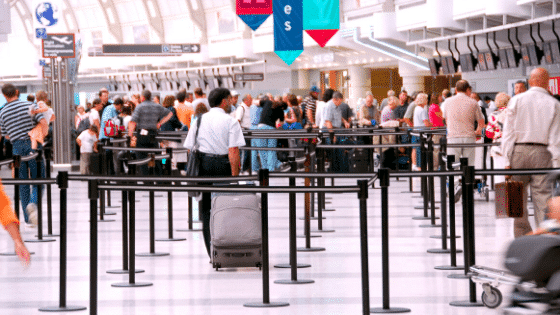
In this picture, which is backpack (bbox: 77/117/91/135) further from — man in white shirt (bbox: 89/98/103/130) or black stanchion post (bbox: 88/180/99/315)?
black stanchion post (bbox: 88/180/99/315)

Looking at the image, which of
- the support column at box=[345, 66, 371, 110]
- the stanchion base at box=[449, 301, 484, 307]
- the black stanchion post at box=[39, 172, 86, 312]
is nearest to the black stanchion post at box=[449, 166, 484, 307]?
the stanchion base at box=[449, 301, 484, 307]

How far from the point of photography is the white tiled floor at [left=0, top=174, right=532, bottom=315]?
6969 mm

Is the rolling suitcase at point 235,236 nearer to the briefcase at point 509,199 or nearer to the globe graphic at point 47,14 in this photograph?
the briefcase at point 509,199

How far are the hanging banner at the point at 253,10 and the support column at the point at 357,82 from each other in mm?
18651

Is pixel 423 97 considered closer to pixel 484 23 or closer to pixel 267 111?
pixel 267 111

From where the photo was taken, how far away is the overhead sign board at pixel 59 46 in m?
23.7

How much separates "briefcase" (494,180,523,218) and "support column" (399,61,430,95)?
2250 cm

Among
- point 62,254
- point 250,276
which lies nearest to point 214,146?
point 250,276

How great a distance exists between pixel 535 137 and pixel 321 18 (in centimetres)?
1075

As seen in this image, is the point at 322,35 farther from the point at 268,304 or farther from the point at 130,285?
the point at 268,304

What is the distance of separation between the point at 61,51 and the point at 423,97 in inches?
407

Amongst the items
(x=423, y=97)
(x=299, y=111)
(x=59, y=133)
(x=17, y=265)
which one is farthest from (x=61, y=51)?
(x=17, y=265)

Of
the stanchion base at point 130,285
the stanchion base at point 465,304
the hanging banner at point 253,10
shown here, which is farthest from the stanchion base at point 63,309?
the hanging banner at point 253,10

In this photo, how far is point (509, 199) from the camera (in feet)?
24.9
